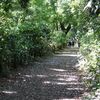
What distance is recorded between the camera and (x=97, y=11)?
9.64 metres

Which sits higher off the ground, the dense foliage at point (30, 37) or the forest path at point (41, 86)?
the dense foliage at point (30, 37)

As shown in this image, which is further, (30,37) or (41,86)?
(30,37)

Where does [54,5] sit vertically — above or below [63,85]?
above

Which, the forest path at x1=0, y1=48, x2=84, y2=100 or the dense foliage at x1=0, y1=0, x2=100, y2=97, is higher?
the dense foliage at x1=0, y1=0, x2=100, y2=97

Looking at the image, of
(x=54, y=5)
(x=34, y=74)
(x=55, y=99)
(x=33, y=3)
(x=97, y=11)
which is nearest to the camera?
(x=55, y=99)

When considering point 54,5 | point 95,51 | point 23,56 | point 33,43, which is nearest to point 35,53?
point 33,43

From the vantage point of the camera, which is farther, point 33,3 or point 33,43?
point 33,3

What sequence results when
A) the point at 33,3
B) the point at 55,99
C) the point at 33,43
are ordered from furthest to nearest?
1. the point at 33,3
2. the point at 33,43
3. the point at 55,99

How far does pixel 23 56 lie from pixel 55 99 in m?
A: 7.63

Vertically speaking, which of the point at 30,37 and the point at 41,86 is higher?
the point at 30,37

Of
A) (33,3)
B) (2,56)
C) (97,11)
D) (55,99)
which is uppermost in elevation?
(33,3)

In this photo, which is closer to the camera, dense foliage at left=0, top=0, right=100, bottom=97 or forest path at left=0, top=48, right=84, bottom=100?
forest path at left=0, top=48, right=84, bottom=100

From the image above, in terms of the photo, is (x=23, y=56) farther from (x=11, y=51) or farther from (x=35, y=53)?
(x=35, y=53)

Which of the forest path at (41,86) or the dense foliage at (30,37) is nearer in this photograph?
the forest path at (41,86)
